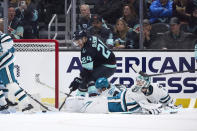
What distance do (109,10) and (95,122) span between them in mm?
2644

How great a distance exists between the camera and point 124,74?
30.9 ft

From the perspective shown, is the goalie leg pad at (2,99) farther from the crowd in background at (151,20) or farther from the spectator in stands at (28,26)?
the crowd in background at (151,20)

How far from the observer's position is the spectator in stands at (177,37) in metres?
9.21

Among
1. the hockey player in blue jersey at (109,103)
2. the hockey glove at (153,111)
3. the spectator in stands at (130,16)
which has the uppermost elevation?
the spectator in stands at (130,16)

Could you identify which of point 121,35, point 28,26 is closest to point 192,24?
point 121,35

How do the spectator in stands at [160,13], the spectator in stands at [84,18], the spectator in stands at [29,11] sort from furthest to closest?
1. the spectator in stands at [29,11]
2. the spectator in stands at [160,13]
3. the spectator in stands at [84,18]

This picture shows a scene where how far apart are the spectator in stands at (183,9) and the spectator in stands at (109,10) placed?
0.75 metres

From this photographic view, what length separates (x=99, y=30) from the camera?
30.5ft

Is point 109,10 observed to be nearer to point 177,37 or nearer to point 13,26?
point 177,37

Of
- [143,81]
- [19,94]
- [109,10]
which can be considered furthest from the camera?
[109,10]

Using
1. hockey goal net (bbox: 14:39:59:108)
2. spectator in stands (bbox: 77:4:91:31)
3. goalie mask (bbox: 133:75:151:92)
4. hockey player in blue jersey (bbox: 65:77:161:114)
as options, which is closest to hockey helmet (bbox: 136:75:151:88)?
goalie mask (bbox: 133:75:151:92)

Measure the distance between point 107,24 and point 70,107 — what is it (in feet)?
5.15

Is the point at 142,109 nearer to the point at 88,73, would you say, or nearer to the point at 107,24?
the point at 88,73

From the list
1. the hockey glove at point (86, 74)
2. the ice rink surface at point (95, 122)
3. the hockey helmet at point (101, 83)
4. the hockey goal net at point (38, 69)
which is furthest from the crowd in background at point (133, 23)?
the ice rink surface at point (95, 122)
